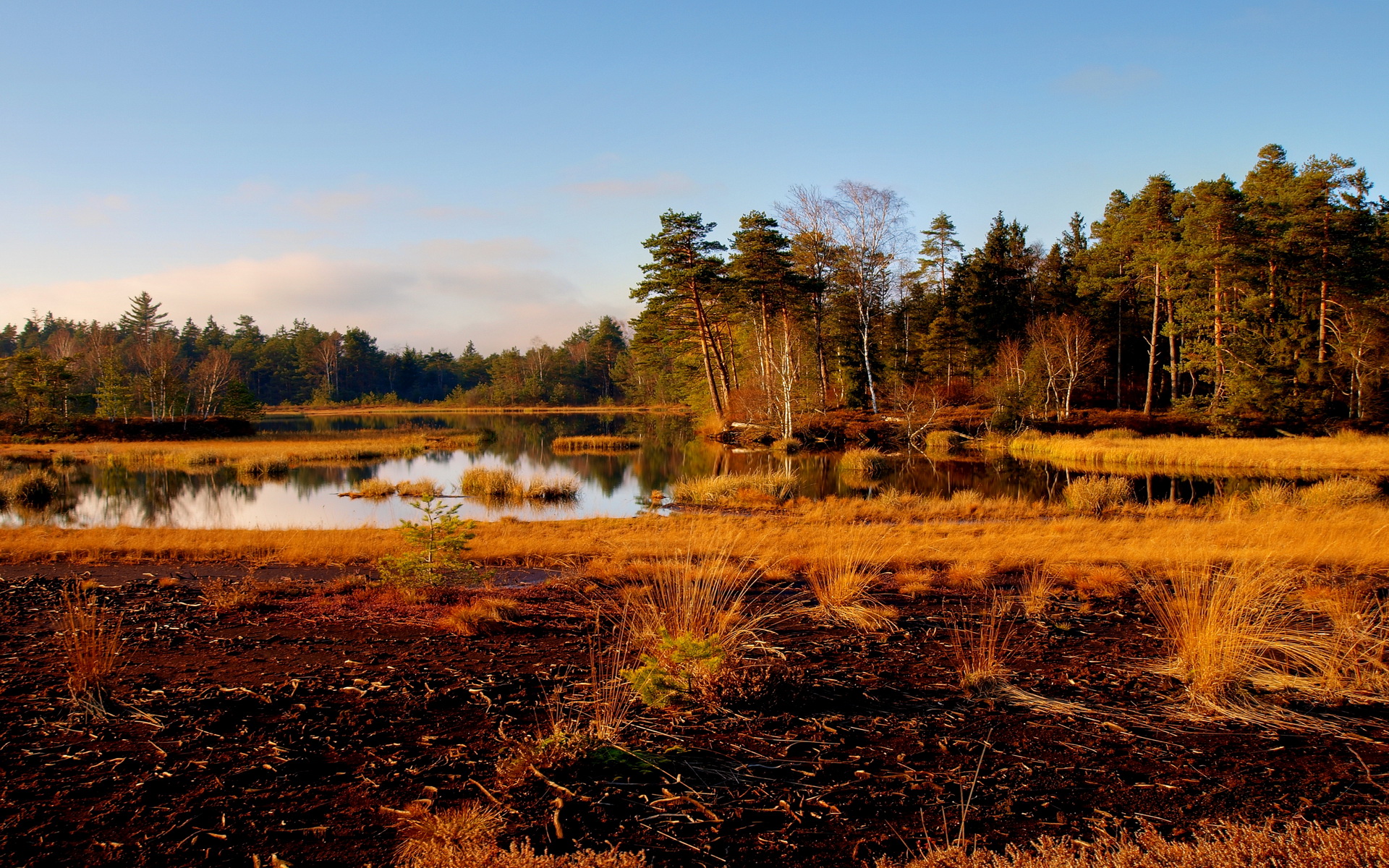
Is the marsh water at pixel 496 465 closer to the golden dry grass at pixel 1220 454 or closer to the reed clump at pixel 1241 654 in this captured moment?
the golden dry grass at pixel 1220 454

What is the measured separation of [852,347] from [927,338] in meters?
4.78

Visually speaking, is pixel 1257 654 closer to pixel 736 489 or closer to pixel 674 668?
pixel 674 668

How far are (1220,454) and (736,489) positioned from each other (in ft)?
71.2

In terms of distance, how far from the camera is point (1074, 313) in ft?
157

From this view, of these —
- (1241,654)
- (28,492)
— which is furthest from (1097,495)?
(28,492)

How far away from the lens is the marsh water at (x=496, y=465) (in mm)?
19672

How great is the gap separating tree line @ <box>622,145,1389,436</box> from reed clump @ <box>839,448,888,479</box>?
6146mm

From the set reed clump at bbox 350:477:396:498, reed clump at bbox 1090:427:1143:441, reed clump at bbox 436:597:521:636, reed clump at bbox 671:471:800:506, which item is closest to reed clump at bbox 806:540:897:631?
reed clump at bbox 436:597:521:636

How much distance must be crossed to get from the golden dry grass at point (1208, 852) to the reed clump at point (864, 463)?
79.3 feet

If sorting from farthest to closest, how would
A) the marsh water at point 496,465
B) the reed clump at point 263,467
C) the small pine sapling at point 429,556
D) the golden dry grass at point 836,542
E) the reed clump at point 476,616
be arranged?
the reed clump at point 263,467, the marsh water at point 496,465, the golden dry grass at point 836,542, the small pine sapling at point 429,556, the reed clump at point 476,616

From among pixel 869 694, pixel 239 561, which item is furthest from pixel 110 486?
pixel 869 694

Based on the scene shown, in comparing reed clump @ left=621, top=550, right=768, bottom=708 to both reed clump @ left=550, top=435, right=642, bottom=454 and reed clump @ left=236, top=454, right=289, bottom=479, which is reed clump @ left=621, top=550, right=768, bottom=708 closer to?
reed clump @ left=236, top=454, right=289, bottom=479

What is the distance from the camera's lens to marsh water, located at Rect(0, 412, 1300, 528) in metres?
19.7

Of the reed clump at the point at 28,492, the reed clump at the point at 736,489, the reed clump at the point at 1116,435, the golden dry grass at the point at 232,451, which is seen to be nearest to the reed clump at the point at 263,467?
the golden dry grass at the point at 232,451
